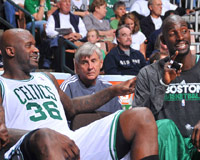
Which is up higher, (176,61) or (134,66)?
(176,61)

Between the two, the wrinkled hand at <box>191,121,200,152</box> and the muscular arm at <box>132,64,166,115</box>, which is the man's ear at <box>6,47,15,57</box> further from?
the wrinkled hand at <box>191,121,200,152</box>

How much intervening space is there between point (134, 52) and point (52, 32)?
143 centimetres

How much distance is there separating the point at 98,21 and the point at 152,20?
1147 millimetres

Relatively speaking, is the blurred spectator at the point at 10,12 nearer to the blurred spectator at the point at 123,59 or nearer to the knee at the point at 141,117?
the blurred spectator at the point at 123,59

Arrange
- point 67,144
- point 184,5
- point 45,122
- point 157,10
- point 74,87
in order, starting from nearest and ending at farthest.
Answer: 1. point 67,144
2. point 45,122
3. point 74,87
4. point 157,10
5. point 184,5

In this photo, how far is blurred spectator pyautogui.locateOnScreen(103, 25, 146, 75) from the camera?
19.9 ft

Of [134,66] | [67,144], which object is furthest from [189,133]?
[134,66]

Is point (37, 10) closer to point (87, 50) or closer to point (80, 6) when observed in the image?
point (80, 6)

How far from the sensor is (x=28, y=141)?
247cm

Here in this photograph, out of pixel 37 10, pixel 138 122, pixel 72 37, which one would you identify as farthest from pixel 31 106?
pixel 37 10

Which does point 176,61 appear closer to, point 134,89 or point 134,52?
point 134,89

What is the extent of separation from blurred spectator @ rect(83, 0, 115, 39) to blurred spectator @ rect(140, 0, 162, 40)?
73 centimetres

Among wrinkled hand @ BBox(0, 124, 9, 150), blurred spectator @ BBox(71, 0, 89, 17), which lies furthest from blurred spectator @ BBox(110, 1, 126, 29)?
wrinkled hand @ BBox(0, 124, 9, 150)

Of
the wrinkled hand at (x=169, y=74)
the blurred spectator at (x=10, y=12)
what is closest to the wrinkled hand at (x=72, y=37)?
the blurred spectator at (x=10, y=12)
